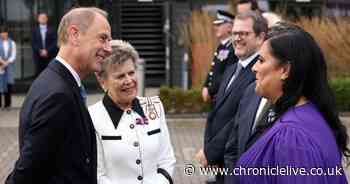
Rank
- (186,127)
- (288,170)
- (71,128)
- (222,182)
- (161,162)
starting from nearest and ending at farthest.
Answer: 1. (288,170)
2. (71,128)
3. (161,162)
4. (222,182)
5. (186,127)

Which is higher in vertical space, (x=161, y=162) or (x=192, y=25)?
(x=161, y=162)

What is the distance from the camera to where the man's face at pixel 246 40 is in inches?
194

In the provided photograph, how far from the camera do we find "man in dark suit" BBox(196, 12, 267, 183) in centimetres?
489

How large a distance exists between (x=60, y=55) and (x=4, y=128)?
10515 mm

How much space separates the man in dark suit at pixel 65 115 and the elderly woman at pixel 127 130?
666mm

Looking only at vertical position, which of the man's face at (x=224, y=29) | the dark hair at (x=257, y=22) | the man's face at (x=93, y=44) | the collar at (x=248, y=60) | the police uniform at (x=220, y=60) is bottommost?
the police uniform at (x=220, y=60)

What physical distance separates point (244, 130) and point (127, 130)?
26.3 inches

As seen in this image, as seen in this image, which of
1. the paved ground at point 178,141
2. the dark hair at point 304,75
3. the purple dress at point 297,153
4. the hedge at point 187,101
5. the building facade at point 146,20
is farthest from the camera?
the building facade at point 146,20

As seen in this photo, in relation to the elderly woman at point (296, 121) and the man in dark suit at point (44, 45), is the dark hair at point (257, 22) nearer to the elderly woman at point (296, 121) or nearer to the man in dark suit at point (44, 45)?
the elderly woman at point (296, 121)

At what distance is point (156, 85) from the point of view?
20078mm

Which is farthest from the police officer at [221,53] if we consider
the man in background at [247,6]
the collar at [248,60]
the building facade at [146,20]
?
the building facade at [146,20]

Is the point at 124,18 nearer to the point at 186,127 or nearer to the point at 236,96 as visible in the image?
the point at 186,127

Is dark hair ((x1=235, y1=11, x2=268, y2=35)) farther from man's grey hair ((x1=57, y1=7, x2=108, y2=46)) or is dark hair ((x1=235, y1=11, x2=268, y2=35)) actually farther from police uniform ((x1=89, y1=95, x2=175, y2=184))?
man's grey hair ((x1=57, y1=7, x2=108, y2=46))

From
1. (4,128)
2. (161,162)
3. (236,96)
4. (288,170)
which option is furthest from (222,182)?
(4,128)
